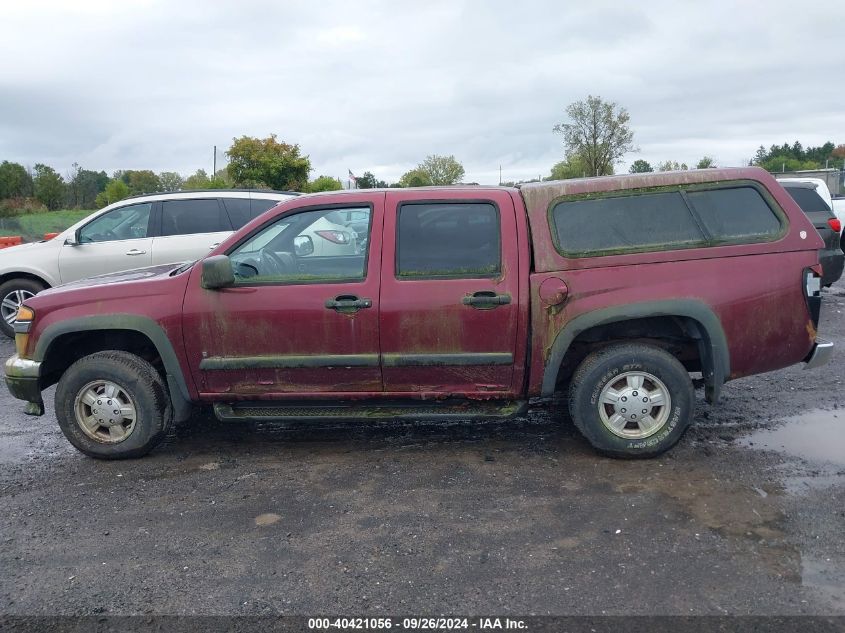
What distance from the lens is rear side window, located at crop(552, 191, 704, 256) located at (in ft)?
14.9

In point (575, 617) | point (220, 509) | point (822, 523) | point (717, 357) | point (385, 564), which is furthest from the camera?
point (717, 357)

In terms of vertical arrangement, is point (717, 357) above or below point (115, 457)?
above

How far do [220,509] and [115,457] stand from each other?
49.2 inches

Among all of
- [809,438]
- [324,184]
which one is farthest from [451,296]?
[324,184]

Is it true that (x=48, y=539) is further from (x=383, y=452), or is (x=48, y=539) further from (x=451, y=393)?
(x=451, y=393)

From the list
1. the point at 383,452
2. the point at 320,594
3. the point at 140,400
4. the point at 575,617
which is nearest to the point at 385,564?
the point at 320,594

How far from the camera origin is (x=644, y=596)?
3.11 meters

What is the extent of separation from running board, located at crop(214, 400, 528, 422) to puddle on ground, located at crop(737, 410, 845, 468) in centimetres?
175

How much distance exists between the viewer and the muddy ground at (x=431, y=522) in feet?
10.4

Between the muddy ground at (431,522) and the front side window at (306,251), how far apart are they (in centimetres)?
126

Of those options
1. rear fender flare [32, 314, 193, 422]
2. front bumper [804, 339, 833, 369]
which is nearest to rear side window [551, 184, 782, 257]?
front bumper [804, 339, 833, 369]

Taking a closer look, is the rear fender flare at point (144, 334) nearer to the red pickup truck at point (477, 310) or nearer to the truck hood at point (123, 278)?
the red pickup truck at point (477, 310)

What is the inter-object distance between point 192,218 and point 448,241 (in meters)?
5.63

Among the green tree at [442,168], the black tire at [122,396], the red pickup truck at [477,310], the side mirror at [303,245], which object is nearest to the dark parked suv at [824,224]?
the red pickup truck at [477,310]
